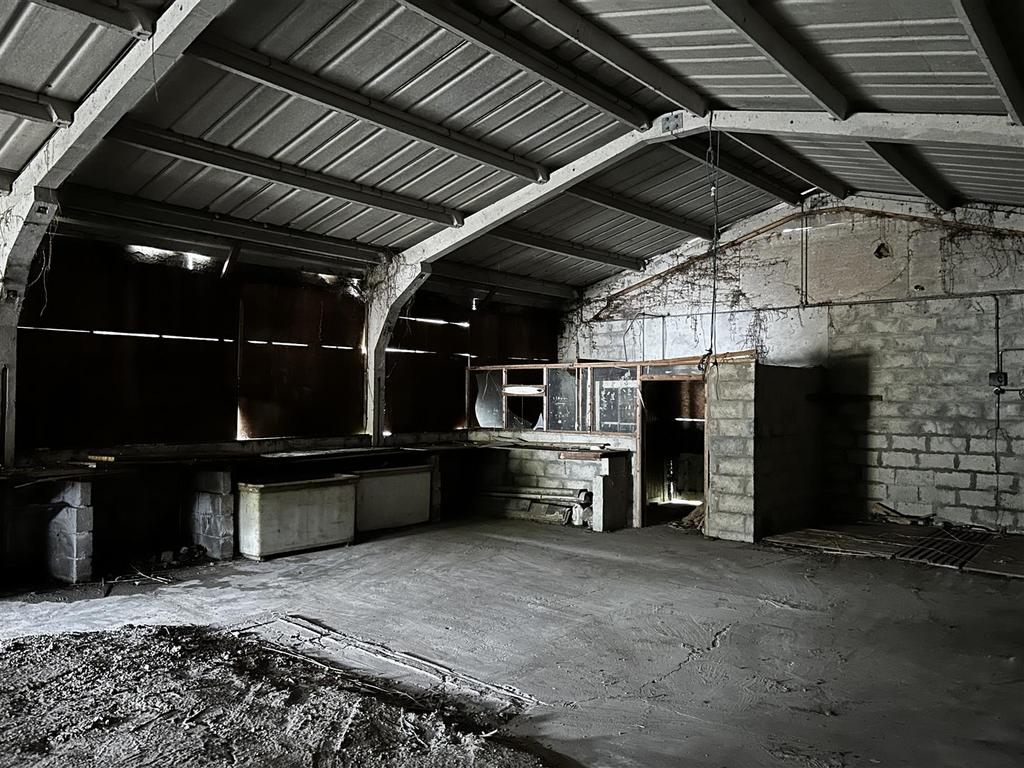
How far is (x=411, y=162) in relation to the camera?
298 inches

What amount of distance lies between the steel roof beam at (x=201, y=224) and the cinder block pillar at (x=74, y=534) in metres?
2.69

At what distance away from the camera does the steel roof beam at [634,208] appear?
9164mm

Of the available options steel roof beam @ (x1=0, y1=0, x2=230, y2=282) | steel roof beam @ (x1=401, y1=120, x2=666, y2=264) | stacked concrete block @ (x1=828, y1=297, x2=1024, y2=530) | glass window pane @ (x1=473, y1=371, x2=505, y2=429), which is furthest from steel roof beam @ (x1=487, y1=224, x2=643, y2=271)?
steel roof beam @ (x1=0, y1=0, x2=230, y2=282)

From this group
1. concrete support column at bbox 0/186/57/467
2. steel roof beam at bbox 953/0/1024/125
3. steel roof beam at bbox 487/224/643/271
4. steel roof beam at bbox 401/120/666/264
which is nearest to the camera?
steel roof beam at bbox 953/0/1024/125

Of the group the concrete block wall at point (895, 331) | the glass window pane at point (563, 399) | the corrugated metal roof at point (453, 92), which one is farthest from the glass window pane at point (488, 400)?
the concrete block wall at point (895, 331)

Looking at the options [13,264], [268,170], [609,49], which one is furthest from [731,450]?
[13,264]

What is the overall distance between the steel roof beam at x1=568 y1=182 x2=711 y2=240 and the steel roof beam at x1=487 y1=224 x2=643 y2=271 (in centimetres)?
114

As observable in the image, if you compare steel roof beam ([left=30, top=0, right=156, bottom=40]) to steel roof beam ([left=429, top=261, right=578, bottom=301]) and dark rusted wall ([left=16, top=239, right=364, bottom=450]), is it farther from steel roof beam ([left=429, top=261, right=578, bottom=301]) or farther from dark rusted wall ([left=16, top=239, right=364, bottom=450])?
steel roof beam ([left=429, top=261, right=578, bottom=301])

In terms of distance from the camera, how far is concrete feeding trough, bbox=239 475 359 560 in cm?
738

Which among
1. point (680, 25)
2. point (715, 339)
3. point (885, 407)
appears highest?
point (680, 25)

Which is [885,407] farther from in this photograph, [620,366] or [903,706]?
[903,706]

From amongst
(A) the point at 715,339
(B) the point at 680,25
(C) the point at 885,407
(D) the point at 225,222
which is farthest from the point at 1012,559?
(D) the point at 225,222

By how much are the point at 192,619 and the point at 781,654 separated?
422 centimetres

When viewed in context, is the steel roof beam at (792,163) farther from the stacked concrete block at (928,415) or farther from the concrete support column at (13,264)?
the concrete support column at (13,264)
